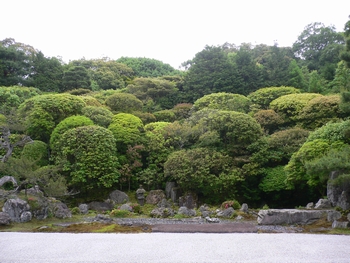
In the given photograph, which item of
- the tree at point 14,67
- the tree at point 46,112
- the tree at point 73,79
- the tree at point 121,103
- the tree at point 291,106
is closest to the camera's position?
the tree at point 46,112

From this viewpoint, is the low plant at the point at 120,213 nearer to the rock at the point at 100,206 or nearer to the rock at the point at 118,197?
the rock at the point at 100,206

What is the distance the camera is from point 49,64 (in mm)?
30906

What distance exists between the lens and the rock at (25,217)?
11.6m

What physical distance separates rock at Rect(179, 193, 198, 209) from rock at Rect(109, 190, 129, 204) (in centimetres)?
303

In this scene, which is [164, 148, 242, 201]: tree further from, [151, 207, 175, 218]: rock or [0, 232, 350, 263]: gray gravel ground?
[0, 232, 350, 263]: gray gravel ground

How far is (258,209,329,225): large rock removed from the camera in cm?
1101

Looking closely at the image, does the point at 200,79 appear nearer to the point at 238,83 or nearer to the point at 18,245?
the point at 238,83

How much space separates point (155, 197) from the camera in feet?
58.3

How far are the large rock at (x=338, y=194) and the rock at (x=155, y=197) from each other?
28.3 ft

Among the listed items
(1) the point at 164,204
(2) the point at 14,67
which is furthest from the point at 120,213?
(2) the point at 14,67

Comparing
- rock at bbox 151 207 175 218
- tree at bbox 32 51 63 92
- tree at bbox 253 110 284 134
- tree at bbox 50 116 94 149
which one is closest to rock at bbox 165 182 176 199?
rock at bbox 151 207 175 218

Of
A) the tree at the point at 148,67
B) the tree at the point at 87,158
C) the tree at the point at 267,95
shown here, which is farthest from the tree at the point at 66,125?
the tree at the point at 148,67

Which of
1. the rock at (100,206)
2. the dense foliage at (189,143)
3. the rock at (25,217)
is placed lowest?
the rock at (100,206)

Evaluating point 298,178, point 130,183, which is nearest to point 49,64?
point 130,183
